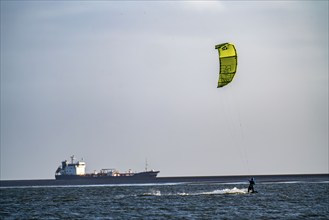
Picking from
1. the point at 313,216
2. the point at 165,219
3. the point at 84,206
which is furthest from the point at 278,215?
the point at 84,206

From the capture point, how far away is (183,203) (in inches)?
2474

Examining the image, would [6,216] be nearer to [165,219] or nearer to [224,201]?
[165,219]

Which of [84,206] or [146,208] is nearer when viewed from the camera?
Answer: [146,208]

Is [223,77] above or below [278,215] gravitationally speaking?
above

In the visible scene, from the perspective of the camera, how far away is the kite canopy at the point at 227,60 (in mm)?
58688

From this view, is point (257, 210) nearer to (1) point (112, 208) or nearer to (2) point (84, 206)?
(1) point (112, 208)

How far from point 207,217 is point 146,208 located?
31.8ft

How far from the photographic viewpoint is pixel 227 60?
59.0 m

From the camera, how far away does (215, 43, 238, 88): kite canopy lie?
193 ft

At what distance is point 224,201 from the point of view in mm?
64500

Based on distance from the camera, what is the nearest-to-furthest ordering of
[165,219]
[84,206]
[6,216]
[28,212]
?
[165,219]
[6,216]
[28,212]
[84,206]

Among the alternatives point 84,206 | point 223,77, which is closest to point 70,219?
point 84,206

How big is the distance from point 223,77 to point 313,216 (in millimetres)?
14161

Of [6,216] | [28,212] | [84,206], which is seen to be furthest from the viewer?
[84,206]
